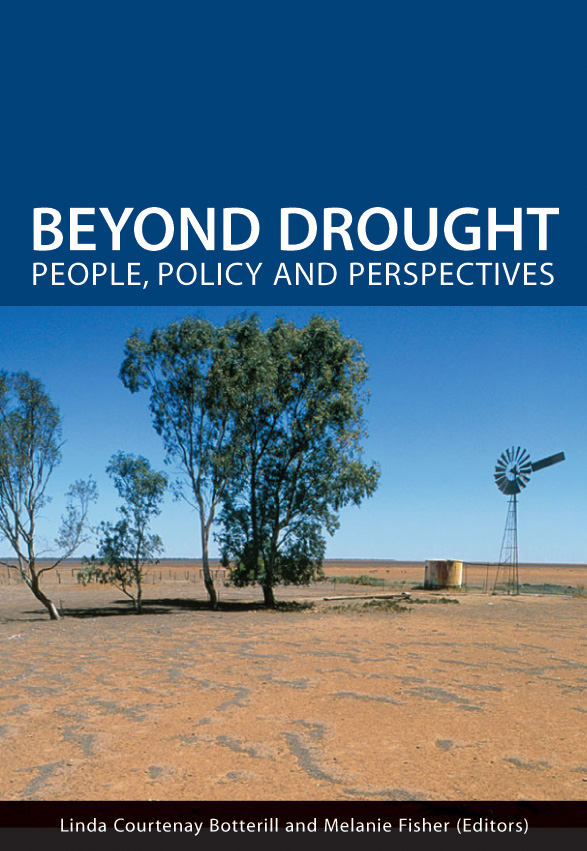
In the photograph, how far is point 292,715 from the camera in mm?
11141

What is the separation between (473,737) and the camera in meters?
9.91

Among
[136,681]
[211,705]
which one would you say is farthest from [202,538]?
[211,705]

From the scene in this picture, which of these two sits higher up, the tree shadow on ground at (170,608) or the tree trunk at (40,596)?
the tree trunk at (40,596)

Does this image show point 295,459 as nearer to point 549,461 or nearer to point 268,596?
point 268,596

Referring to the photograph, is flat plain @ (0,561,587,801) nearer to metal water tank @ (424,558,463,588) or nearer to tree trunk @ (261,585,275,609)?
tree trunk @ (261,585,275,609)

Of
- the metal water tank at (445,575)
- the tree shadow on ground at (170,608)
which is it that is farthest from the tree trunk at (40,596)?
the metal water tank at (445,575)

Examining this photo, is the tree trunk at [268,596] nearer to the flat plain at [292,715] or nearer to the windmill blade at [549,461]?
the flat plain at [292,715]

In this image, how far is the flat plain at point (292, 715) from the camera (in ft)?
26.1

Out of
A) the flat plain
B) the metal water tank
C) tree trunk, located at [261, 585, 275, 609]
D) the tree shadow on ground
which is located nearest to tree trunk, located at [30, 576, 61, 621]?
the tree shadow on ground

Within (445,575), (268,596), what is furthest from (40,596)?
(445,575)

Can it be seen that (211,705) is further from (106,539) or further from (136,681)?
(106,539)

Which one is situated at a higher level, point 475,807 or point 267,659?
point 475,807

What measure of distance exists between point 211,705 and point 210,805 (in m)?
4.83

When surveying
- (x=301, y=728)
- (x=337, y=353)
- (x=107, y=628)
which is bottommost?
(x=107, y=628)
